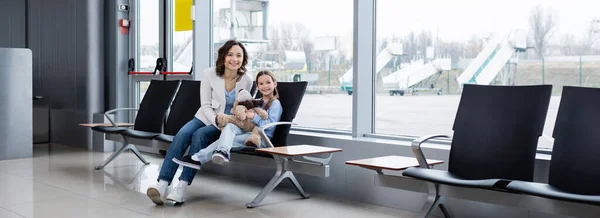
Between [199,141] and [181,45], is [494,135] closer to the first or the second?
[199,141]

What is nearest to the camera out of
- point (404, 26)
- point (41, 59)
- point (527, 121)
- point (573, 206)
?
point (573, 206)

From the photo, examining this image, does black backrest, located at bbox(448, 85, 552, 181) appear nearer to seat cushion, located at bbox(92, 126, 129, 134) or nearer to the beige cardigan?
the beige cardigan

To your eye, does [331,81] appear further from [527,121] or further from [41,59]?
[41,59]

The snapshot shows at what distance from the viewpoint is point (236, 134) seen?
469 cm

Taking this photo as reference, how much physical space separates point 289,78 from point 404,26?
147 centimetres

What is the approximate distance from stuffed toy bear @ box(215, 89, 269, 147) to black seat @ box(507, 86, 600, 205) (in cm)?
205

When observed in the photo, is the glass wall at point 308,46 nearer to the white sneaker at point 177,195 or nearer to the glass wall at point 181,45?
the glass wall at point 181,45

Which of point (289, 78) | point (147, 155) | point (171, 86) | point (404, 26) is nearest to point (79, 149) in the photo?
point (147, 155)

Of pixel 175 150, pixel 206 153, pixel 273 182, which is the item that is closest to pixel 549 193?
pixel 273 182

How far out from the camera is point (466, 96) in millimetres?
3953

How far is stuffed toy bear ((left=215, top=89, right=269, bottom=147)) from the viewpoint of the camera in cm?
463

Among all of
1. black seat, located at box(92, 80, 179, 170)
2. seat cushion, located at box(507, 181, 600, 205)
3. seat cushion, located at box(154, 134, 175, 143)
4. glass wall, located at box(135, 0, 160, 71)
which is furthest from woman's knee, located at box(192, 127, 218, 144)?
glass wall, located at box(135, 0, 160, 71)

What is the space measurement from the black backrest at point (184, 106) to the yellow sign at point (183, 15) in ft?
4.52

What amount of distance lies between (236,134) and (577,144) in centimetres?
235
